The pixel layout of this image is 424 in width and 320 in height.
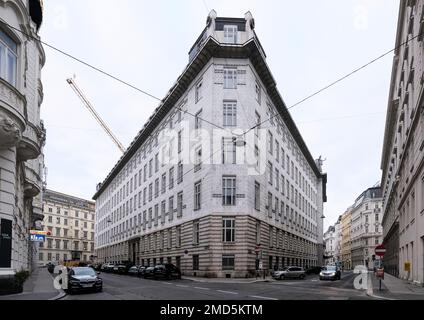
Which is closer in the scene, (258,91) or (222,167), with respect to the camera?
(222,167)

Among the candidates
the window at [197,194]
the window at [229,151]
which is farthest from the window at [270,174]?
the window at [197,194]

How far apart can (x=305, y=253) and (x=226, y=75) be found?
3904 cm

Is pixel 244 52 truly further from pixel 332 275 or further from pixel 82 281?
pixel 82 281

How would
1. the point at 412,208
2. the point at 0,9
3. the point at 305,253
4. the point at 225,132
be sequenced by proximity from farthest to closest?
the point at 305,253, the point at 225,132, the point at 412,208, the point at 0,9

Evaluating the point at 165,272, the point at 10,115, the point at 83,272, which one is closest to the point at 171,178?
the point at 165,272

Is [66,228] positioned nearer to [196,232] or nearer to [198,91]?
[196,232]

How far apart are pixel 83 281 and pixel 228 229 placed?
65.9ft

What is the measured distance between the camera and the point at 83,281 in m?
22.5

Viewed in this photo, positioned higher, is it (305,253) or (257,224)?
(257,224)

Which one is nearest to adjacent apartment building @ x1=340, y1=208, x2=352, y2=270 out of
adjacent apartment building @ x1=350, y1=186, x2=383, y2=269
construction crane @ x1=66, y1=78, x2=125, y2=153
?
adjacent apartment building @ x1=350, y1=186, x2=383, y2=269

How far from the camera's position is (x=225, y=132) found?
4212 cm

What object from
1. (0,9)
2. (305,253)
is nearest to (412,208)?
(0,9)
